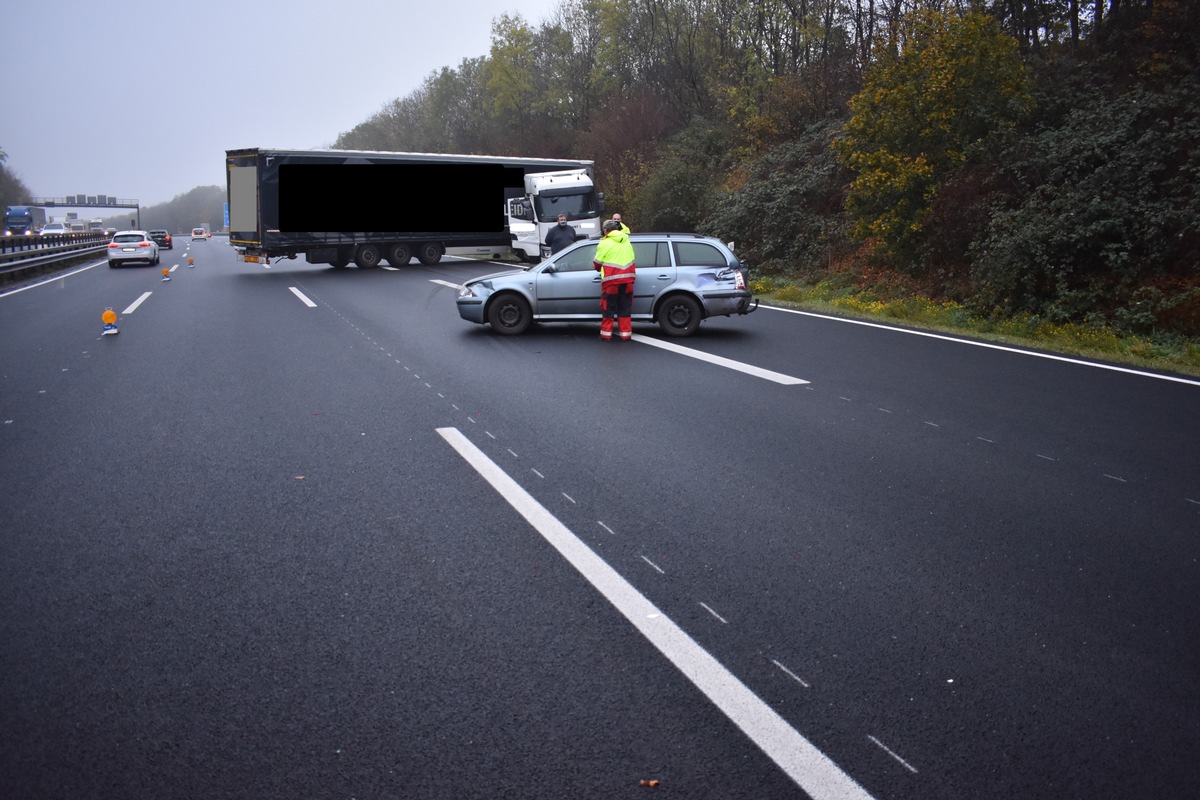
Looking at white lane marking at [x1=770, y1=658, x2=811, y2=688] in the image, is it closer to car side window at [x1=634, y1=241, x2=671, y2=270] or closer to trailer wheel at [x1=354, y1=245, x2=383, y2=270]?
car side window at [x1=634, y1=241, x2=671, y2=270]

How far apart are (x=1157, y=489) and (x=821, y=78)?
1117 inches

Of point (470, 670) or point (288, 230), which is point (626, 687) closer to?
point (470, 670)

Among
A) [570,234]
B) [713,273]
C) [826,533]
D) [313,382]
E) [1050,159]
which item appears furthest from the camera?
[570,234]

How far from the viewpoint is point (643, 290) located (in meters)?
14.8

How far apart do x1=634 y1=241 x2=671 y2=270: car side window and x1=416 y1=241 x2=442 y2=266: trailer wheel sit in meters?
20.5

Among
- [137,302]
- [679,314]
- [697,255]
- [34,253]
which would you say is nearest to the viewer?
[679,314]

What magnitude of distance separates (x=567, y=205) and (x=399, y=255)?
251 inches

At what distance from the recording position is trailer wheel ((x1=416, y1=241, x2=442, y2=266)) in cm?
3431

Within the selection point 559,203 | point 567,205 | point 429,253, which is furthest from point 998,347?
point 429,253

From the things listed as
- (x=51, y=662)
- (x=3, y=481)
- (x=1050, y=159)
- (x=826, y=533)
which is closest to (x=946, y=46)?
(x=1050, y=159)

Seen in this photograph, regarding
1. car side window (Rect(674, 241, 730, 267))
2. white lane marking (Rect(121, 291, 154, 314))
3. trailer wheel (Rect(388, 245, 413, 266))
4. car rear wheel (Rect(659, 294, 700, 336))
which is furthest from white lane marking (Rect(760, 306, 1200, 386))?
trailer wheel (Rect(388, 245, 413, 266))

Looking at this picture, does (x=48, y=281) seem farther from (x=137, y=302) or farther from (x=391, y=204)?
(x=137, y=302)

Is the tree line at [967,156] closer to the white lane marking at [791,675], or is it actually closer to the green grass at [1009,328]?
the green grass at [1009,328]

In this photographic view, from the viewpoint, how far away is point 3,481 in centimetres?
688
